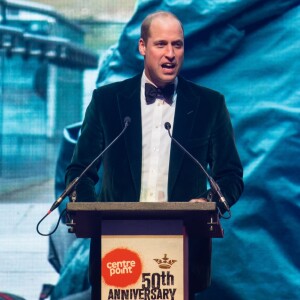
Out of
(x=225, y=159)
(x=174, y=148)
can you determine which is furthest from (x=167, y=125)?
(x=225, y=159)

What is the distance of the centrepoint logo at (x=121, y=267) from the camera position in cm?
236

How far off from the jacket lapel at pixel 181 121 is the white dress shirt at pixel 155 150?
19 millimetres

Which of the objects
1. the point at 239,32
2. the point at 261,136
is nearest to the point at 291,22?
the point at 239,32

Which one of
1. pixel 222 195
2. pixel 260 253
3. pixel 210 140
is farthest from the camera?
pixel 260 253

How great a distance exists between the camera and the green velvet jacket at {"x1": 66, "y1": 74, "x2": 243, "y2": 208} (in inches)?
102

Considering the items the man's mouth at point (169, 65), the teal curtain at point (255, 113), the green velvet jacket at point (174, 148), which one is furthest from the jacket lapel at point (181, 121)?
the teal curtain at point (255, 113)

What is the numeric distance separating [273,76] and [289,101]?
0.14 m

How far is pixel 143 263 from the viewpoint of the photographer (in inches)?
93.0

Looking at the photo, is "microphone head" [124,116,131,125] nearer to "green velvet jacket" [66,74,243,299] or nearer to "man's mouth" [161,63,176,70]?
"green velvet jacket" [66,74,243,299]

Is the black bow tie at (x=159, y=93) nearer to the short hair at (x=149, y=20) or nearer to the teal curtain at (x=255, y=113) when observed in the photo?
the short hair at (x=149, y=20)

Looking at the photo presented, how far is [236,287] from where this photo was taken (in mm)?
4086

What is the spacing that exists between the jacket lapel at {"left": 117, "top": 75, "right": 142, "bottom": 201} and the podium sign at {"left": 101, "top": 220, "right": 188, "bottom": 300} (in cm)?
24

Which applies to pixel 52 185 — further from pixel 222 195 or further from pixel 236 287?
pixel 222 195

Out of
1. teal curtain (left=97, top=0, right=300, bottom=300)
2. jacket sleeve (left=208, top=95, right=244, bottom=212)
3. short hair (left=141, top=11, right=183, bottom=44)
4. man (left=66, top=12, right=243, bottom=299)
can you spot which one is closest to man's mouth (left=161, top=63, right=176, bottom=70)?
man (left=66, top=12, right=243, bottom=299)
